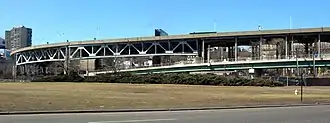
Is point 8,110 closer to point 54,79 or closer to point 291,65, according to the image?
point 54,79

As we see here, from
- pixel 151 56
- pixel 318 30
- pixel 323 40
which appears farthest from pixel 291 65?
pixel 151 56

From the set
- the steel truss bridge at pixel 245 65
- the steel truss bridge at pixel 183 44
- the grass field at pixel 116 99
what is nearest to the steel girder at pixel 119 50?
the steel truss bridge at pixel 183 44

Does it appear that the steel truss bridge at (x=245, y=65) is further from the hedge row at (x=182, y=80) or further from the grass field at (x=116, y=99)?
the grass field at (x=116, y=99)

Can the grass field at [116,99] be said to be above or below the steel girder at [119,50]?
below

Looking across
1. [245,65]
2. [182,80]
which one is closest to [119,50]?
[245,65]

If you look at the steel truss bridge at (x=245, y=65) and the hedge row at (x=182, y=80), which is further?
the steel truss bridge at (x=245, y=65)

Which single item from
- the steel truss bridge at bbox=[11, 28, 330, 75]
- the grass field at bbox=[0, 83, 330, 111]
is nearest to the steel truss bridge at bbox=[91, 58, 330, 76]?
the steel truss bridge at bbox=[11, 28, 330, 75]

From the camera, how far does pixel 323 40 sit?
123m

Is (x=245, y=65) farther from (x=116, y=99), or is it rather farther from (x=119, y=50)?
(x=116, y=99)

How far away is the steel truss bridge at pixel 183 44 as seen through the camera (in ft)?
387

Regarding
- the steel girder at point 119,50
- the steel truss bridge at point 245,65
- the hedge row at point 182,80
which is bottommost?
the hedge row at point 182,80

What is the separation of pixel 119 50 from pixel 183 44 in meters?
21.5

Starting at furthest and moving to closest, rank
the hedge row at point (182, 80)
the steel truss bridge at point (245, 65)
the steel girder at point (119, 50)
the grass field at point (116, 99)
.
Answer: the steel girder at point (119, 50)
the steel truss bridge at point (245, 65)
the hedge row at point (182, 80)
the grass field at point (116, 99)

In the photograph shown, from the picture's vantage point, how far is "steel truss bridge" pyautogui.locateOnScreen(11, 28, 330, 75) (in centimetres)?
11794
